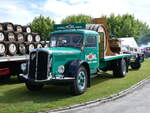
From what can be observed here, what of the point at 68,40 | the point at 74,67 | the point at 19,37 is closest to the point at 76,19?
the point at 19,37

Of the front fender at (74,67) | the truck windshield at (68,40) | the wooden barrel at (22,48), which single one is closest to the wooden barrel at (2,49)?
the wooden barrel at (22,48)

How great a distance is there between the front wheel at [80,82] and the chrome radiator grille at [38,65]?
108cm

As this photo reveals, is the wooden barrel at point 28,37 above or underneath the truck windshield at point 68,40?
above

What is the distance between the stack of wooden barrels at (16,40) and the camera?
36.6 ft

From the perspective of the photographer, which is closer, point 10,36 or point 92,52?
point 92,52

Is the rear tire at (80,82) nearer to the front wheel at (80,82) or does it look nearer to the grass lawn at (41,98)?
the front wheel at (80,82)

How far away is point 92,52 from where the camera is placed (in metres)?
10.7

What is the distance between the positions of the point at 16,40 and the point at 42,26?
50012 millimetres

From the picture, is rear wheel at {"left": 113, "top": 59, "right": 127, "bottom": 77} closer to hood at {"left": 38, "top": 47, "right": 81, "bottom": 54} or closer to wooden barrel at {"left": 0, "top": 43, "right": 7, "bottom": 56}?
hood at {"left": 38, "top": 47, "right": 81, "bottom": 54}

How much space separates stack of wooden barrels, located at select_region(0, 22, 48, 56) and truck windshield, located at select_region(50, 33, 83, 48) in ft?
6.44

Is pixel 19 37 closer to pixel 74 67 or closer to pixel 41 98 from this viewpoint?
pixel 74 67

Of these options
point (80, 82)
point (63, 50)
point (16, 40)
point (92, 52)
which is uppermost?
point (16, 40)

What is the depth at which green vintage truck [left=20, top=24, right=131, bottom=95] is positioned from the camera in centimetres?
882

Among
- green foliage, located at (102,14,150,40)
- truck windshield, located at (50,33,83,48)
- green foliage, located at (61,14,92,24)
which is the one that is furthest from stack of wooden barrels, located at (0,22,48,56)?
green foliage, located at (61,14,92,24)
